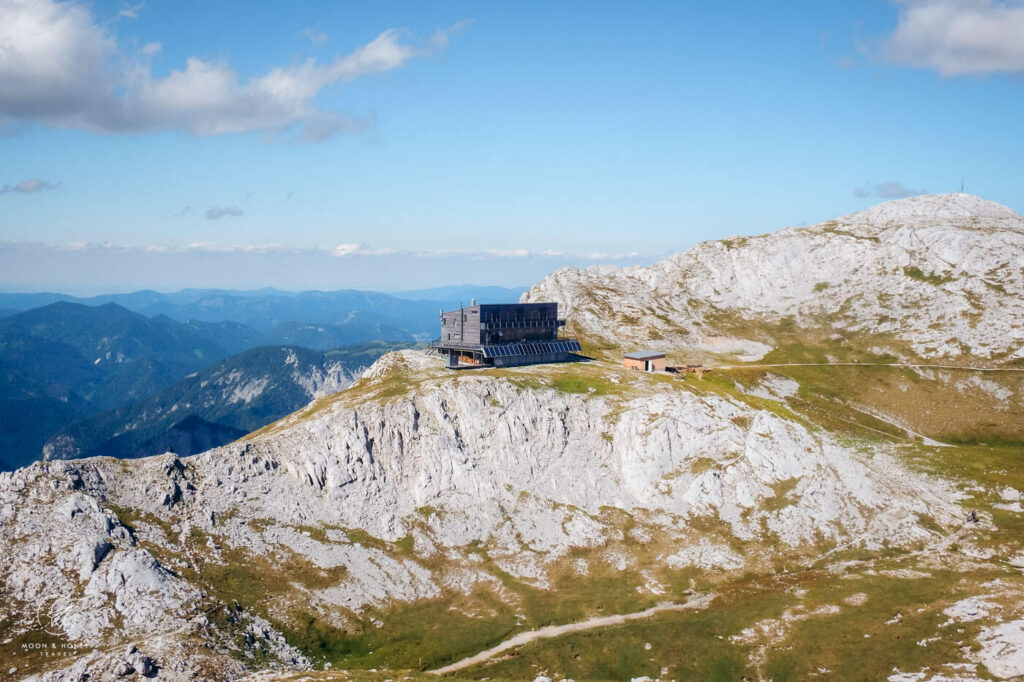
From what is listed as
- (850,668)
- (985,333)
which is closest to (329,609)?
(850,668)

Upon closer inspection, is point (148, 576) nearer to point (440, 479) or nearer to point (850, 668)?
point (440, 479)

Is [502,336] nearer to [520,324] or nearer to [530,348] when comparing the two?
[520,324]

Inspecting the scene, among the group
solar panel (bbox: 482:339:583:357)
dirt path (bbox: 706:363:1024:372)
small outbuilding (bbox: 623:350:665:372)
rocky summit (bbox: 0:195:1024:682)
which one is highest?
solar panel (bbox: 482:339:583:357)

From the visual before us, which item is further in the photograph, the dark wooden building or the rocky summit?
the dark wooden building

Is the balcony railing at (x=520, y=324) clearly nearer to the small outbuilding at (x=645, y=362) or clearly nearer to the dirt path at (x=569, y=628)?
the small outbuilding at (x=645, y=362)

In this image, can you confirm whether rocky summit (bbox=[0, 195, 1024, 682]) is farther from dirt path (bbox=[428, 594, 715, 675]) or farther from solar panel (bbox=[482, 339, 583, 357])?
solar panel (bbox=[482, 339, 583, 357])

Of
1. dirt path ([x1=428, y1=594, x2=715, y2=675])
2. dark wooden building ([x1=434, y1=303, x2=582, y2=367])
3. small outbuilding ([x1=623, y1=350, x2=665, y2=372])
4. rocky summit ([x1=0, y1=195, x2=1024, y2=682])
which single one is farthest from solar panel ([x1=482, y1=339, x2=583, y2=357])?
dirt path ([x1=428, y1=594, x2=715, y2=675])

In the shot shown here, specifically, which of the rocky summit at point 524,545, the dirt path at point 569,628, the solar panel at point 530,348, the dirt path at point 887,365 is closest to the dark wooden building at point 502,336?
the solar panel at point 530,348
